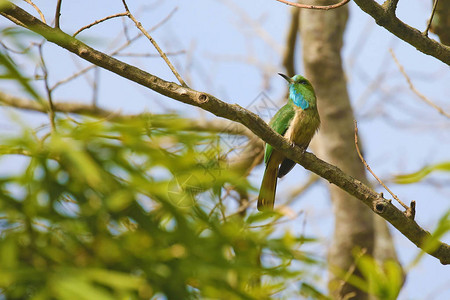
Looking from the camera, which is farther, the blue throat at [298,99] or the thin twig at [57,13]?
the blue throat at [298,99]

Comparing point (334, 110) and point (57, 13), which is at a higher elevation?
point (334, 110)

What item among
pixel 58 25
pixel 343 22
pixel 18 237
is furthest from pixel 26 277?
pixel 343 22

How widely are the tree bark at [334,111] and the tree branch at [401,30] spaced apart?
2765 mm

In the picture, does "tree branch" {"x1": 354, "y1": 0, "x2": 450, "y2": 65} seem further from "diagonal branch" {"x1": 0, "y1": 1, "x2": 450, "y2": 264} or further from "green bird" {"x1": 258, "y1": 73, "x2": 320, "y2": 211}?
"green bird" {"x1": 258, "y1": 73, "x2": 320, "y2": 211}

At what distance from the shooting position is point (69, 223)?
149cm

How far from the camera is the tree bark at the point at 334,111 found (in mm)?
4992

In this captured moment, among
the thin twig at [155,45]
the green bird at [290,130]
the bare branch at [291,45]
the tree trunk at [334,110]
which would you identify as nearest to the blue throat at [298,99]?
the green bird at [290,130]

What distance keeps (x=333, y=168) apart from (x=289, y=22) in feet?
12.1

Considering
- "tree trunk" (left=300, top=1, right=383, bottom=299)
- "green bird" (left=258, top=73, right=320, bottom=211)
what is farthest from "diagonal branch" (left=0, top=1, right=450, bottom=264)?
"tree trunk" (left=300, top=1, right=383, bottom=299)

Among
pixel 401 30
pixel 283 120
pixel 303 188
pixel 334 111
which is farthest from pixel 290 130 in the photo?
pixel 303 188

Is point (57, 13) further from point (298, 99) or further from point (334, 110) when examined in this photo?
point (334, 110)

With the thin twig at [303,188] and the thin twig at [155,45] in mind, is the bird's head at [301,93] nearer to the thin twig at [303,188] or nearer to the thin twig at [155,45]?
the thin twig at [155,45]

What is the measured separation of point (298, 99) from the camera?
14.7 ft

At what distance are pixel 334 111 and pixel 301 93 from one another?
2.40 ft
